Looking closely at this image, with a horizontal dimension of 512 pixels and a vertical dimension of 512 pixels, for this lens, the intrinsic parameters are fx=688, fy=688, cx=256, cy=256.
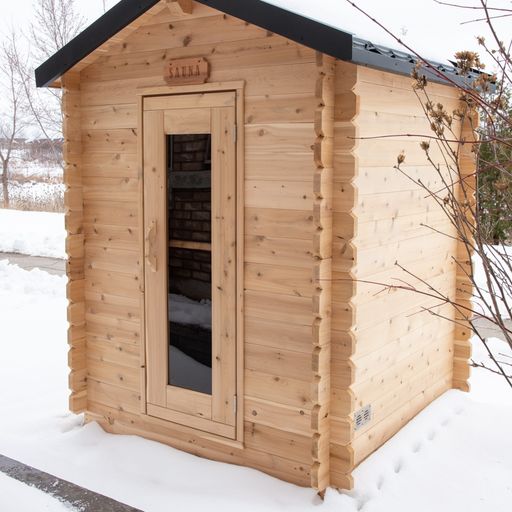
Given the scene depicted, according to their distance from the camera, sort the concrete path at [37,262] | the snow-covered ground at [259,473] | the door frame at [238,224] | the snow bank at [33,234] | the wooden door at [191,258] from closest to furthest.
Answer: the snow-covered ground at [259,473] < the door frame at [238,224] < the wooden door at [191,258] < the concrete path at [37,262] < the snow bank at [33,234]

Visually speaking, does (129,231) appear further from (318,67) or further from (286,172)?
(318,67)

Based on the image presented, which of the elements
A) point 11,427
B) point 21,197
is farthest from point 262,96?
point 21,197

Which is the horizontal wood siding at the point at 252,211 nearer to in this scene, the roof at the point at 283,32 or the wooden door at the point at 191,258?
the wooden door at the point at 191,258

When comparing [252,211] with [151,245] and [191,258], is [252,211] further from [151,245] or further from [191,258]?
[151,245]

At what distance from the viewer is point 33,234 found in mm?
13891

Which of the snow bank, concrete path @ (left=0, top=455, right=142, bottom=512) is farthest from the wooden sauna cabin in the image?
the snow bank

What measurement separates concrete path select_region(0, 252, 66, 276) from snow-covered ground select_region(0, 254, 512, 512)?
5.43 meters

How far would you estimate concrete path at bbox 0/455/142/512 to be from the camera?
3984 mm

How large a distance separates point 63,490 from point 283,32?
2.96 metres

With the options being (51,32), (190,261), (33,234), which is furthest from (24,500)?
(51,32)

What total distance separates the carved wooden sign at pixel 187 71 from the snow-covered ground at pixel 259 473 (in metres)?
2.41

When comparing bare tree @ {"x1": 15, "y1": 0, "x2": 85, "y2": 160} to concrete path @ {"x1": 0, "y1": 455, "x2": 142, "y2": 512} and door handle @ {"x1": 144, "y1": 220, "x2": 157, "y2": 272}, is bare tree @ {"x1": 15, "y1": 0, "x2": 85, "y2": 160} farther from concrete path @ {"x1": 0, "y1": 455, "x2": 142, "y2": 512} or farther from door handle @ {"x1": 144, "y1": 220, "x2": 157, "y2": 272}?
concrete path @ {"x1": 0, "y1": 455, "x2": 142, "y2": 512}

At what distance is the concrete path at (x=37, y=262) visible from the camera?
36.7 ft

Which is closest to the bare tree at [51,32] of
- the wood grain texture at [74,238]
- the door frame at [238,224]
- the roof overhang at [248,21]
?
the wood grain texture at [74,238]
